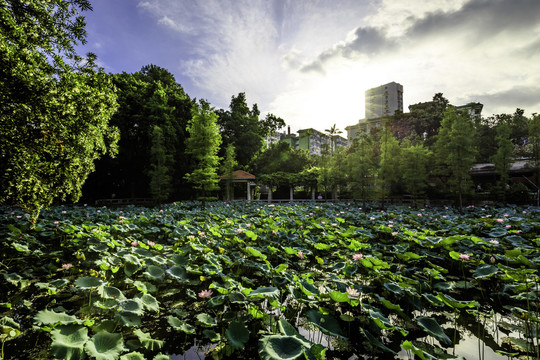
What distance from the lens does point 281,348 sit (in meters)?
1.78

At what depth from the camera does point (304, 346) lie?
174 cm

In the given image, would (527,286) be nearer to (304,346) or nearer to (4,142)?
(304,346)

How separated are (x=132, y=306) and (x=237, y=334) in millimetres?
1122

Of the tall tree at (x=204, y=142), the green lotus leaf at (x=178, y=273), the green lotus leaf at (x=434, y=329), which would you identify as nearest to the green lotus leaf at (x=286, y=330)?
the green lotus leaf at (x=434, y=329)

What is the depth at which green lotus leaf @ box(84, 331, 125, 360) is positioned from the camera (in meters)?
1.70

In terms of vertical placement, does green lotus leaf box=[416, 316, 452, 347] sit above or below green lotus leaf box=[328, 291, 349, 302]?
below

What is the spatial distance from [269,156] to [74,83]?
25854mm

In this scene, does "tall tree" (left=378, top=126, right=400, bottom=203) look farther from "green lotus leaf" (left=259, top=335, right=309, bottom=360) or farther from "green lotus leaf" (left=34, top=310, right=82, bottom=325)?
"green lotus leaf" (left=34, top=310, right=82, bottom=325)

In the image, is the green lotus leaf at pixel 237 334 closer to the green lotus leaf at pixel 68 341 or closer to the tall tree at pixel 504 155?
the green lotus leaf at pixel 68 341

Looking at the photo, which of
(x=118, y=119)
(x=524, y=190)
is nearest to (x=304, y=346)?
(x=118, y=119)

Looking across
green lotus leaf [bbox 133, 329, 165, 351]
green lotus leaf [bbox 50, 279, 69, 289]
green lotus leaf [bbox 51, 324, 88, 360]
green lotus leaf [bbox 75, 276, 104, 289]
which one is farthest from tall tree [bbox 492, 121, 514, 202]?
green lotus leaf [bbox 50, 279, 69, 289]

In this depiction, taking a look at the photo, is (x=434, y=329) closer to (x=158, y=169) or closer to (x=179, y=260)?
(x=179, y=260)

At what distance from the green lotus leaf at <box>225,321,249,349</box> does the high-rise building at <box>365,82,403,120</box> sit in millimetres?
72092

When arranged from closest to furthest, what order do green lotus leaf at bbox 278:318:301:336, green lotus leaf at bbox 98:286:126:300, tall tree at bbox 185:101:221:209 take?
green lotus leaf at bbox 278:318:301:336
green lotus leaf at bbox 98:286:126:300
tall tree at bbox 185:101:221:209
